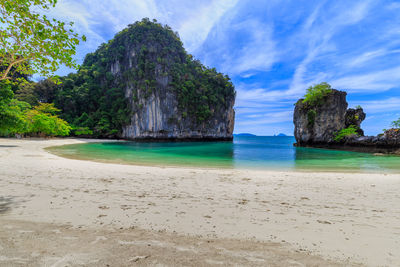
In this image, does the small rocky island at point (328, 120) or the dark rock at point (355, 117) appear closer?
the small rocky island at point (328, 120)

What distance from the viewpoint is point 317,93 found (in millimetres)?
27266

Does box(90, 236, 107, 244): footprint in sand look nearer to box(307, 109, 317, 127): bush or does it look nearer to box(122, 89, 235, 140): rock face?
box(307, 109, 317, 127): bush

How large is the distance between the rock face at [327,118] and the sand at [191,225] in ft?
88.9

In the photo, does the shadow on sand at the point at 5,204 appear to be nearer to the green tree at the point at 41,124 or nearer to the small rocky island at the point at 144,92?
the green tree at the point at 41,124

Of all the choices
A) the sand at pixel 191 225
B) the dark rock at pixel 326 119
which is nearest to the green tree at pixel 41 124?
the sand at pixel 191 225

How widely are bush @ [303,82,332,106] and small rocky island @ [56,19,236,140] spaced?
76.8 feet

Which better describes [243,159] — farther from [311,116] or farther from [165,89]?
[165,89]

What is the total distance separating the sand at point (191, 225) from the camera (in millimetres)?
1777

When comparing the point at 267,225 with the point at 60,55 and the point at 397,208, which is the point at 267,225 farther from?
the point at 60,55

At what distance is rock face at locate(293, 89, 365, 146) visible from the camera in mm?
26781

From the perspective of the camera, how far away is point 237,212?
3.12m

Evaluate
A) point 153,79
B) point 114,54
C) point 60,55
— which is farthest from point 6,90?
point 114,54

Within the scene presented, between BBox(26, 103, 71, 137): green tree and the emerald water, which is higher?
BBox(26, 103, 71, 137): green tree

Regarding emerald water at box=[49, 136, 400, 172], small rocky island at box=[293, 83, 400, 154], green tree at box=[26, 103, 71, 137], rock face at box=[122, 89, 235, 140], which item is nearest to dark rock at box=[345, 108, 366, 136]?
small rocky island at box=[293, 83, 400, 154]
